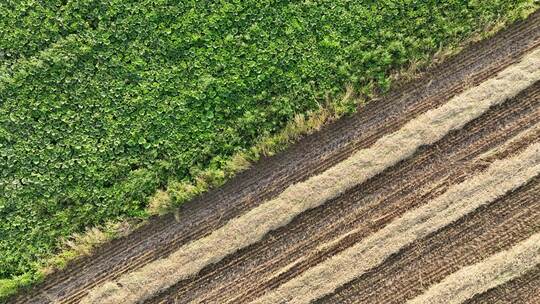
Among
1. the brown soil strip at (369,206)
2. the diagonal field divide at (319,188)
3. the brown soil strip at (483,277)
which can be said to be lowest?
the brown soil strip at (483,277)

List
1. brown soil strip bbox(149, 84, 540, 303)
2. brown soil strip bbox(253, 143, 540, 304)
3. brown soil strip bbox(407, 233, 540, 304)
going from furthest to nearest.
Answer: brown soil strip bbox(149, 84, 540, 303) → brown soil strip bbox(253, 143, 540, 304) → brown soil strip bbox(407, 233, 540, 304)

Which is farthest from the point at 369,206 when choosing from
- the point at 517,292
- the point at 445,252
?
the point at 517,292

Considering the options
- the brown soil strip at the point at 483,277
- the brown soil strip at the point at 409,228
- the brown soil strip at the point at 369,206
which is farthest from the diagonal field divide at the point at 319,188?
the brown soil strip at the point at 483,277

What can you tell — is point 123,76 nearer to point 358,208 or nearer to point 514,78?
point 358,208

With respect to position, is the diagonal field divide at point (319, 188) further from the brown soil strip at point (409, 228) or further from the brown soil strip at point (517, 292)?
the brown soil strip at point (517, 292)

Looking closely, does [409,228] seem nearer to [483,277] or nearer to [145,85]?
[483,277]

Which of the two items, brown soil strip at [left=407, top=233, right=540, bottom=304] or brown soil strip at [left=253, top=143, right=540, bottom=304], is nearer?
brown soil strip at [left=407, top=233, right=540, bottom=304]

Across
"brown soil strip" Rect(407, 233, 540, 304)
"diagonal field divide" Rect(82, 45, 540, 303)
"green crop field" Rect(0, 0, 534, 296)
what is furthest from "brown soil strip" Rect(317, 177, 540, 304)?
"green crop field" Rect(0, 0, 534, 296)

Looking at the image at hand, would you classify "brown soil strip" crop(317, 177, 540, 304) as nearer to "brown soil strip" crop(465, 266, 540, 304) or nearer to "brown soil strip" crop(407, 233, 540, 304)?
"brown soil strip" crop(407, 233, 540, 304)
